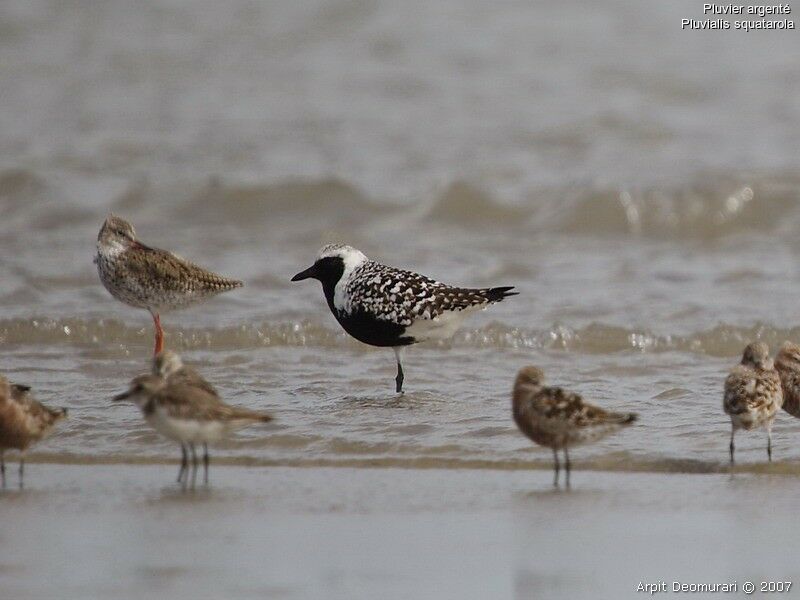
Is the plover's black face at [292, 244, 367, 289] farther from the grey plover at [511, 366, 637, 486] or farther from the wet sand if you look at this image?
the grey plover at [511, 366, 637, 486]

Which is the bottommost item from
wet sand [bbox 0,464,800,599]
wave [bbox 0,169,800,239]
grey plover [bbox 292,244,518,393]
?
wet sand [bbox 0,464,800,599]

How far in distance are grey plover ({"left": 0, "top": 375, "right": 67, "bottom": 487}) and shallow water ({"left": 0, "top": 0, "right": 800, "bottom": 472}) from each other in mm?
664

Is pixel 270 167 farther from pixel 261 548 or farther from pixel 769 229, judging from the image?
pixel 261 548

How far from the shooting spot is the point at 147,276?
10.9 metres

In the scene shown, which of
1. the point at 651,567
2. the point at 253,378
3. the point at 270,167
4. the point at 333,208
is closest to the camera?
the point at 651,567

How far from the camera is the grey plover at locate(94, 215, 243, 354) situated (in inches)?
429

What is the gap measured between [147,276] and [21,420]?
3625 mm

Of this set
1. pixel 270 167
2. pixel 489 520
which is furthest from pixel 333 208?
pixel 489 520

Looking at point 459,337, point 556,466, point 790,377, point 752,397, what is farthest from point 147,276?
point 752,397

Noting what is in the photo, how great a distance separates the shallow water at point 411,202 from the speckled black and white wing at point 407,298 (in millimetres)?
520

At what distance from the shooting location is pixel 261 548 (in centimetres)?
630

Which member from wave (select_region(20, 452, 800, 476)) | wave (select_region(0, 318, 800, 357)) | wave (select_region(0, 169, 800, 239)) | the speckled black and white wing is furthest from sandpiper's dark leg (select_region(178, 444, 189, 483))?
wave (select_region(0, 169, 800, 239))

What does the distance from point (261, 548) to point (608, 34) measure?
17182 millimetres

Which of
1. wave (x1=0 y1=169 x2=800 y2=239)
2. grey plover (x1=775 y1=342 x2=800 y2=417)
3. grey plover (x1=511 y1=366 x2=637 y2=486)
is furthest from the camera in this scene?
wave (x1=0 y1=169 x2=800 y2=239)
